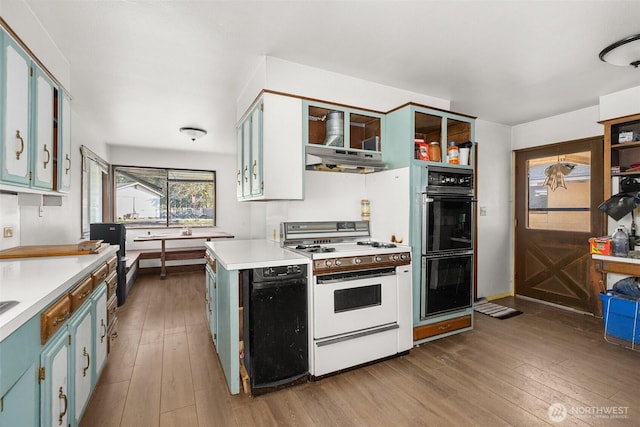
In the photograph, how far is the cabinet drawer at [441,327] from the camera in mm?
2775

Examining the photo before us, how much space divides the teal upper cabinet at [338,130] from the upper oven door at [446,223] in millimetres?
730

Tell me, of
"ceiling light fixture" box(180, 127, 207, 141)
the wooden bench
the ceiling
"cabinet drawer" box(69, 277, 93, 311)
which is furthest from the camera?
the wooden bench

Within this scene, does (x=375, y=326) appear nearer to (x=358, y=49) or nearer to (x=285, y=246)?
(x=285, y=246)

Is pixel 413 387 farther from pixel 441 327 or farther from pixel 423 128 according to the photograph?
pixel 423 128

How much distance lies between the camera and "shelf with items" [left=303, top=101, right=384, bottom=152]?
2.81m

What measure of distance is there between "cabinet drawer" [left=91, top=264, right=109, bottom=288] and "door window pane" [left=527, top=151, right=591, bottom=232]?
201 inches

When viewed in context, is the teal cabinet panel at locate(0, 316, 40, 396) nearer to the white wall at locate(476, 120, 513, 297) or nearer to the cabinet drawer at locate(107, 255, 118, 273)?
the cabinet drawer at locate(107, 255, 118, 273)

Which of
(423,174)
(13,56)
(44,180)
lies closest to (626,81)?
(423,174)

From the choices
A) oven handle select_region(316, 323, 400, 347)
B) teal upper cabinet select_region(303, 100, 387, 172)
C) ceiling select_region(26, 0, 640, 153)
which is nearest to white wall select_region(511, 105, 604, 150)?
ceiling select_region(26, 0, 640, 153)

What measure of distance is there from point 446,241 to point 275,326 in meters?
1.81

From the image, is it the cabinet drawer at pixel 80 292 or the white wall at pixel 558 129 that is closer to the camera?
the cabinet drawer at pixel 80 292

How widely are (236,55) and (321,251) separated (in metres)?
1.85

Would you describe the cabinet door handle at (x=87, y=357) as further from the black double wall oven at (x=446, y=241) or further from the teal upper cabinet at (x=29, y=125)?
the black double wall oven at (x=446, y=241)

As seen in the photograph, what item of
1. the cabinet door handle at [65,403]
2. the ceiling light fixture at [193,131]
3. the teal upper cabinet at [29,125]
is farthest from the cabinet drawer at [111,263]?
the ceiling light fixture at [193,131]
